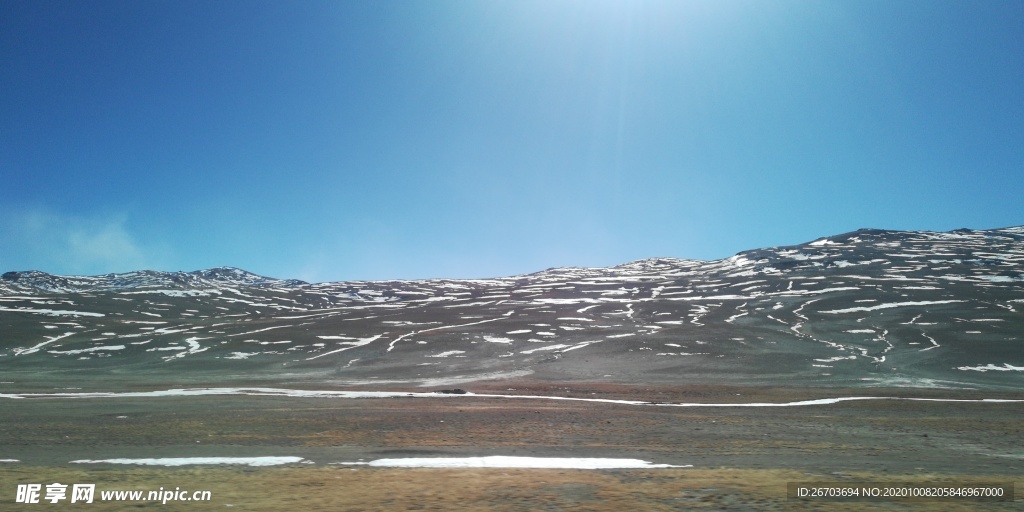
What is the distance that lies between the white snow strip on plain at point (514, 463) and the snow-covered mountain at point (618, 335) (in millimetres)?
41694

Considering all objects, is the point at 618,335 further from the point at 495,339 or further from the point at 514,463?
the point at 514,463

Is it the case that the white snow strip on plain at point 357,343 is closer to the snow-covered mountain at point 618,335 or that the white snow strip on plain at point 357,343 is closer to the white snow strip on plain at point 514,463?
the snow-covered mountain at point 618,335

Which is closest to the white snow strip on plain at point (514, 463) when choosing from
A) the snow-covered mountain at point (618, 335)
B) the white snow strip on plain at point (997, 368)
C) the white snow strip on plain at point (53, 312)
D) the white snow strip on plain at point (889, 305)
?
the snow-covered mountain at point (618, 335)

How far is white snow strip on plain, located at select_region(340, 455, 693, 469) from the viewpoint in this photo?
17.0m

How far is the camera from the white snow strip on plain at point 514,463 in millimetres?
17031

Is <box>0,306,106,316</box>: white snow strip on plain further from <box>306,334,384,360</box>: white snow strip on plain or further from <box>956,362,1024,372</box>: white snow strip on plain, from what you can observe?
<box>956,362,1024,372</box>: white snow strip on plain

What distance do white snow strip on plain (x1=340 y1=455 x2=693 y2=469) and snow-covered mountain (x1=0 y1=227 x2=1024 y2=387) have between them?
41.7 meters

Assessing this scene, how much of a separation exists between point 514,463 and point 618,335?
7311cm

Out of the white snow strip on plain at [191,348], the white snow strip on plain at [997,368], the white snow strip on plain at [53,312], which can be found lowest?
the white snow strip on plain at [997,368]

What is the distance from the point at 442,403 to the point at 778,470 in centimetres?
2539

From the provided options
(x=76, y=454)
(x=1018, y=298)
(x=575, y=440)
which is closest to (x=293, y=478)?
(x=76, y=454)

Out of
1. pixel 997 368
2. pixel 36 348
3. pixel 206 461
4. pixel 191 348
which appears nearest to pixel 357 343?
pixel 191 348

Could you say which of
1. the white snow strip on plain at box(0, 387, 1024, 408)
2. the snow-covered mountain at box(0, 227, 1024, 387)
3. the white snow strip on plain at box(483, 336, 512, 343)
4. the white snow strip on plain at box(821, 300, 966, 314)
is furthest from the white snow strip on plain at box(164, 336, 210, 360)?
the white snow strip on plain at box(821, 300, 966, 314)

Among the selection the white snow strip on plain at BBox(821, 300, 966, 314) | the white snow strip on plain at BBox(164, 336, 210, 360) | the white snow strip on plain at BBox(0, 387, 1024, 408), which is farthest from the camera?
the white snow strip on plain at BBox(821, 300, 966, 314)
